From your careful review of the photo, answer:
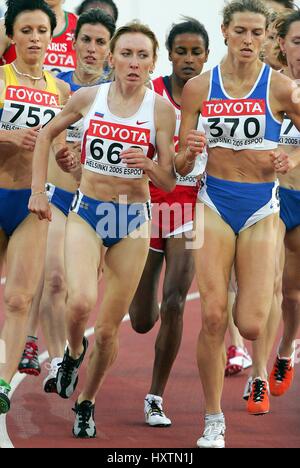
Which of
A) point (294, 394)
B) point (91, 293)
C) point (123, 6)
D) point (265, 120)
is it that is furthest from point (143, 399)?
point (123, 6)

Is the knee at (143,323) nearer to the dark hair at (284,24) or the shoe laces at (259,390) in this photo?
the shoe laces at (259,390)

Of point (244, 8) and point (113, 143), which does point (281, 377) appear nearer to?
point (113, 143)

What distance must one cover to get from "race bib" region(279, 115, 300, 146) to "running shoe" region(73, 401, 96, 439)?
7.76 feet

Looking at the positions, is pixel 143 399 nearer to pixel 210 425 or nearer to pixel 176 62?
pixel 210 425

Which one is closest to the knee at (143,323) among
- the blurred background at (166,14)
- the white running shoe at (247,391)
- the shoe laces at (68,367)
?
the white running shoe at (247,391)

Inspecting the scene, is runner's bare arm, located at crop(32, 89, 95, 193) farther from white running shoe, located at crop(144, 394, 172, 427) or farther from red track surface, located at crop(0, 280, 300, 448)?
white running shoe, located at crop(144, 394, 172, 427)

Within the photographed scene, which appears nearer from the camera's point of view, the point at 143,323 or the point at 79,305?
the point at 79,305

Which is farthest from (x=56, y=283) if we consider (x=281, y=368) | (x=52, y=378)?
(x=281, y=368)

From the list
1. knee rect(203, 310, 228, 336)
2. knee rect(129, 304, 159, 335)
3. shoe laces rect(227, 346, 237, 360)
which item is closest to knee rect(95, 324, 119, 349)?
knee rect(203, 310, 228, 336)

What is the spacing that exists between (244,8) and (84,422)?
2.81 metres

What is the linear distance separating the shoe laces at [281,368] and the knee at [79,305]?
86.1 inches

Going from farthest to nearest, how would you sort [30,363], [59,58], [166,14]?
[166,14], [59,58], [30,363]

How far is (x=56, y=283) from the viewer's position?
9891 millimetres

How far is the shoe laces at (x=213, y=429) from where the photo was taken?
8352 mm
